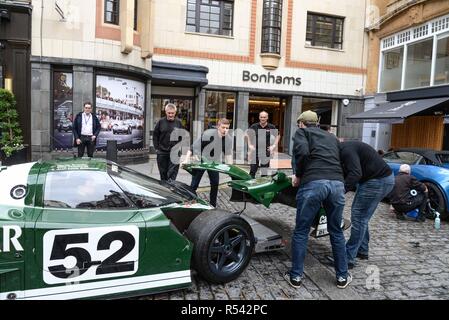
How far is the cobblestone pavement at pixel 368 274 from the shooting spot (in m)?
3.69

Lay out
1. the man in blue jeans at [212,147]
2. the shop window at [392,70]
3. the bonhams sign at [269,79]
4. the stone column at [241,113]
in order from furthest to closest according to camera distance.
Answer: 1. the shop window at [392,70]
2. the bonhams sign at [269,79]
3. the stone column at [241,113]
4. the man in blue jeans at [212,147]

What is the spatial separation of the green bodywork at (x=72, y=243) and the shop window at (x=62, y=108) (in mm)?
7828

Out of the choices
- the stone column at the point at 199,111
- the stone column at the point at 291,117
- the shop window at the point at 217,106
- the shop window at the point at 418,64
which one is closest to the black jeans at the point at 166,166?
the stone column at the point at 199,111

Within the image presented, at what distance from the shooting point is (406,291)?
3850 mm

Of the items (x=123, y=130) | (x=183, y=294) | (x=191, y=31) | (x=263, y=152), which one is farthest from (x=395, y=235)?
(x=191, y=31)

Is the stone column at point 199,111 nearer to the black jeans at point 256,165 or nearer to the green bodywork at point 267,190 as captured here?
the black jeans at point 256,165

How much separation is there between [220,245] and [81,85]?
8590 millimetres

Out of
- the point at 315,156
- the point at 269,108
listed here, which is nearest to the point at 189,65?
the point at 269,108

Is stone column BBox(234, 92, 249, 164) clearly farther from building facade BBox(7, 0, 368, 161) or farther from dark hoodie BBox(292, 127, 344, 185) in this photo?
dark hoodie BBox(292, 127, 344, 185)

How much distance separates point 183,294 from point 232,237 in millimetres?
748

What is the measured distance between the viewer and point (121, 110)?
465 inches

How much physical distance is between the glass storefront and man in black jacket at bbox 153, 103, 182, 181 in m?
8.34

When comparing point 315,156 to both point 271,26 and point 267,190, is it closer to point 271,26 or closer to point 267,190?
point 267,190

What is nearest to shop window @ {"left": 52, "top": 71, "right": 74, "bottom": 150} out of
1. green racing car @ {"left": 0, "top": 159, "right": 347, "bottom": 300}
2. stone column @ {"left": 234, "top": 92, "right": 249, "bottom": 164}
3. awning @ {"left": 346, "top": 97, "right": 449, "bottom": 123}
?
stone column @ {"left": 234, "top": 92, "right": 249, "bottom": 164}
